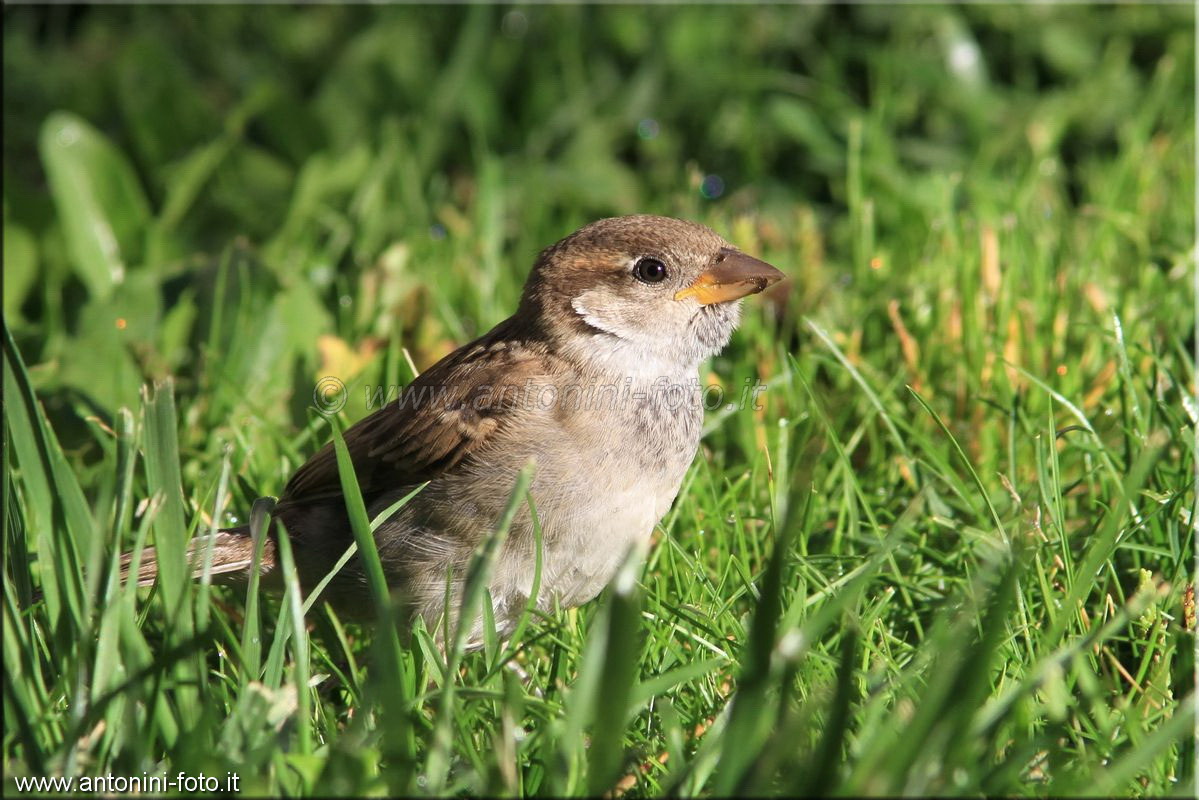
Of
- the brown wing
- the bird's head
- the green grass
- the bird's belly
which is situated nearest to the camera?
the green grass

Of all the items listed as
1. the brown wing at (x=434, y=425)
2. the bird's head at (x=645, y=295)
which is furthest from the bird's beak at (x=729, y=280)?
the brown wing at (x=434, y=425)

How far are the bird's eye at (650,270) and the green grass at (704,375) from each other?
0.40m

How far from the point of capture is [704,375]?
3.57 metres

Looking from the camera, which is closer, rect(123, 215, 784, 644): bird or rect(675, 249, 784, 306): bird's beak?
rect(123, 215, 784, 644): bird

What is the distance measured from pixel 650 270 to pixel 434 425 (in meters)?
0.58

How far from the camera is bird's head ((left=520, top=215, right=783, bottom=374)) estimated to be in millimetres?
2770

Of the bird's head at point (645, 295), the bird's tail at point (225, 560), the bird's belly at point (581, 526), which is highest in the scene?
the bird's head at point (645, 295)

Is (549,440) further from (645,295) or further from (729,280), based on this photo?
(729,280)

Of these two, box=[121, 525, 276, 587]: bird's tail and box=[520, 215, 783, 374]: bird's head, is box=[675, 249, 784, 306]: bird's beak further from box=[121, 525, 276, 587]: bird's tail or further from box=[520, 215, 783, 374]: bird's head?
box=[121, 525, 276, 587]: bird's tail

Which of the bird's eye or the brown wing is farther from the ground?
the bird's eye

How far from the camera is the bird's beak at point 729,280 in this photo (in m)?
2.74

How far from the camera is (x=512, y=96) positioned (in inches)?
204

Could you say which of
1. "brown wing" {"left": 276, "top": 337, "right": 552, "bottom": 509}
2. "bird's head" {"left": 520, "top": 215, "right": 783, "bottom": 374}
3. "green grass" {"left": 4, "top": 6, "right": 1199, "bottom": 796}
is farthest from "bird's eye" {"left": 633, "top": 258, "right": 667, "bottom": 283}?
"green grass" {"left": 4, "top": 6, "right": 1199, "bottom": 796}

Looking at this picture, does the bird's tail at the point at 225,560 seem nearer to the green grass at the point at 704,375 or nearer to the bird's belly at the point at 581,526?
the green grass at the point at 704,375
